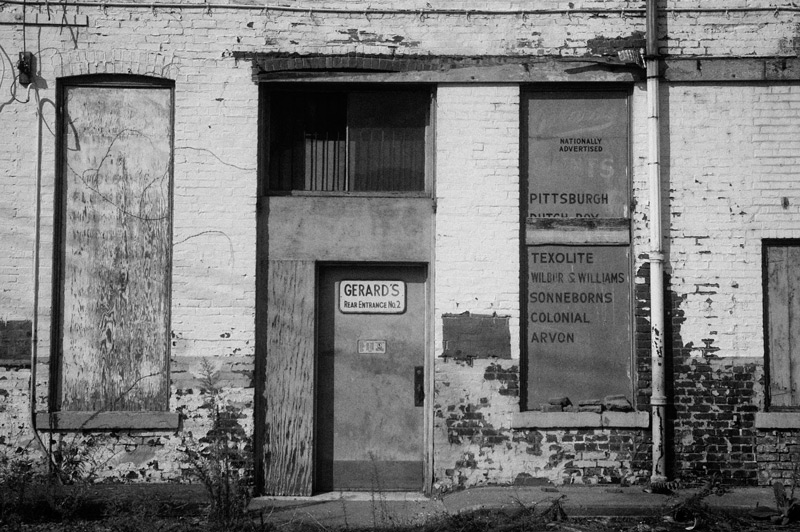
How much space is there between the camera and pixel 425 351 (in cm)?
791

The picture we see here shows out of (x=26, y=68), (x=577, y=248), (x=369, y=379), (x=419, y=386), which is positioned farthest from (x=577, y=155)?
(x=26, y=68)

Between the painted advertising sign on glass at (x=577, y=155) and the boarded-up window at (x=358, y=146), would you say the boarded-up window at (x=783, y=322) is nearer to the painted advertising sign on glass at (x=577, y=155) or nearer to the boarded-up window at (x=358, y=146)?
the painted advertising sign on glass at (x=577, y=155)

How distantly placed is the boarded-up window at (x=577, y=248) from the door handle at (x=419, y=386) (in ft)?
3.48

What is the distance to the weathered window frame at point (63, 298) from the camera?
755 cm

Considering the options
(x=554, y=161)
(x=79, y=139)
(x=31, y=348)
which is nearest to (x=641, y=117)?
(x=554, y=161)

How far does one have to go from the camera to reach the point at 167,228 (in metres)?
7.82

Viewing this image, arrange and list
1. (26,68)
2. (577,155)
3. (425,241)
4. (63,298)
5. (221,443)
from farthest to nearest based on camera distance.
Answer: (577,155)
(425,241)
(63,298)
(26,68)
(221,443)

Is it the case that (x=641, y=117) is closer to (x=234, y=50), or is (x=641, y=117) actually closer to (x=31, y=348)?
(x=234, y=50)

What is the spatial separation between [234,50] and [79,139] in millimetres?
1835

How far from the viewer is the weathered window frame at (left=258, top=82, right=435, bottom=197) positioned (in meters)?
7.94

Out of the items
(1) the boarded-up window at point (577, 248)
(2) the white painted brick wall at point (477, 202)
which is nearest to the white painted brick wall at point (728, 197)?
(1) the boarded-up window at point (577, 248)

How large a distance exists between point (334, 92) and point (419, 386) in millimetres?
3196

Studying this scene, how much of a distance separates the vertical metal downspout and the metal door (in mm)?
2322

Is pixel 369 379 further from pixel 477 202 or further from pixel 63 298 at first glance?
pixel 63 298
